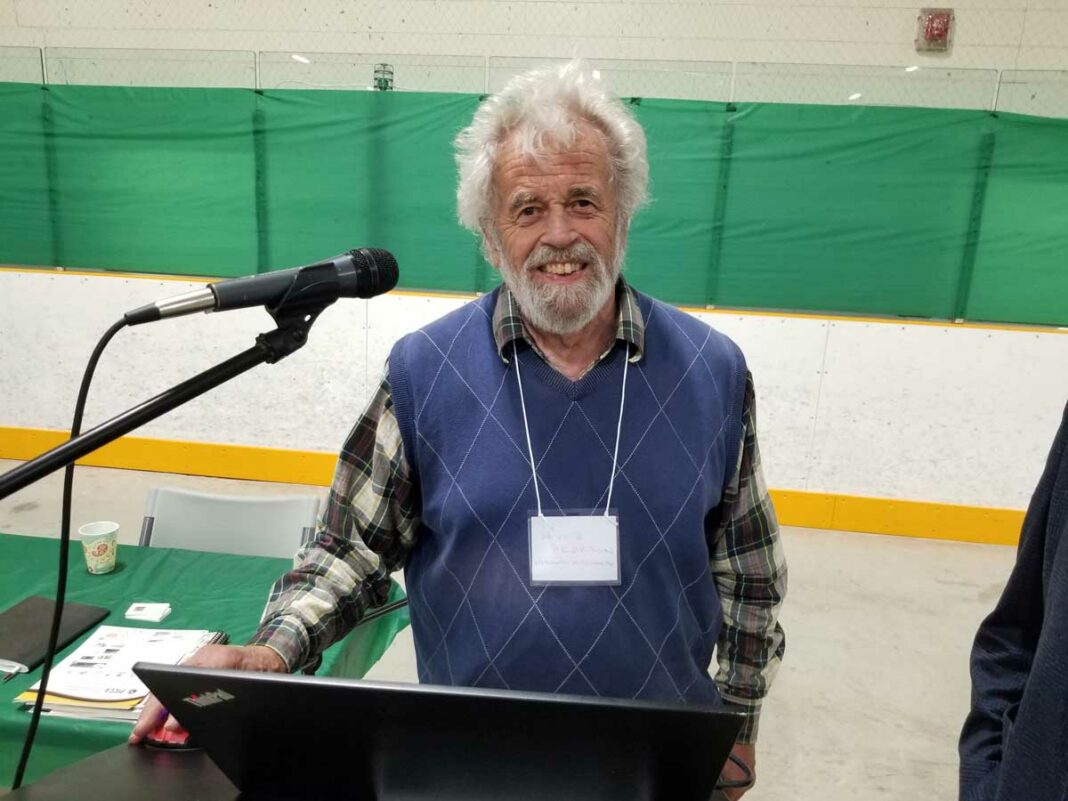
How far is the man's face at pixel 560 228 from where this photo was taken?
3.45 feet

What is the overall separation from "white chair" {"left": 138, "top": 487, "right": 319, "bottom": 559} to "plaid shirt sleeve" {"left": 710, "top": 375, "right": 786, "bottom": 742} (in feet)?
4.31

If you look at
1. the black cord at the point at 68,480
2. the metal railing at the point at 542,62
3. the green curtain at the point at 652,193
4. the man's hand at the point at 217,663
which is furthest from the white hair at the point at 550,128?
the metal railing at the point at 542,62

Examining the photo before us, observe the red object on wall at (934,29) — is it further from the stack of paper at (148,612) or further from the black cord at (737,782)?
the stack of paper at (148,612)

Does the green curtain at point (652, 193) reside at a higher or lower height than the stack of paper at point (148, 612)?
higher

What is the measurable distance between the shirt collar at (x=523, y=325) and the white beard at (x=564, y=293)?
0.08ft

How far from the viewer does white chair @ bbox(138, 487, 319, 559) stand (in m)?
2.00

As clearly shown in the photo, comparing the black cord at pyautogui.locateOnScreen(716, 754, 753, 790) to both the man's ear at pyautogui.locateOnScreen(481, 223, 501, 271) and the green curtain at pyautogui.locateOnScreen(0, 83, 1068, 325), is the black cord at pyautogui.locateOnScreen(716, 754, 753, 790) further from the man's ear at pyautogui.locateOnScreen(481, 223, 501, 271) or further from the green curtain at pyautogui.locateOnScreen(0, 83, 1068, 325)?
the green curtain at pyautogui.locateOnScreen(0, 83, 1068, 325)

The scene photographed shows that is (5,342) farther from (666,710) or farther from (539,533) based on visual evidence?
(666,710)

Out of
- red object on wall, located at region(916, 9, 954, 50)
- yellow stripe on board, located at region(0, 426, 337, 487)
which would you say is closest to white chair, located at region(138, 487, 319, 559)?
yellow stripe on board, located at region(0, 426, 337, 487)

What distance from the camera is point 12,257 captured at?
422 cm

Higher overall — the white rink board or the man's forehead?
the man's forehead

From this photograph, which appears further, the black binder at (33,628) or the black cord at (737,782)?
the black binder at (33,628)

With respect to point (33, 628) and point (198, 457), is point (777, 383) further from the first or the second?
point (198, 457)

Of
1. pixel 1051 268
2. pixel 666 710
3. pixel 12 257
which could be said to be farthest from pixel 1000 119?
pixel 12 257
